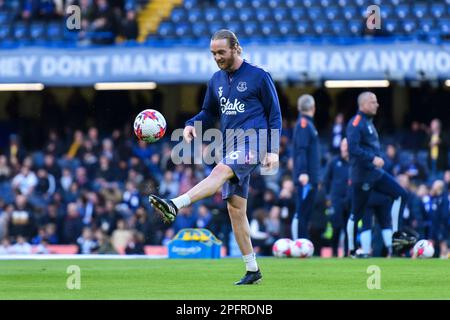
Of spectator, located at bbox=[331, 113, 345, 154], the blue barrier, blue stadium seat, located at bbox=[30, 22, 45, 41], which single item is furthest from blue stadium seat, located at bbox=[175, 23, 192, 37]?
the blue barrier

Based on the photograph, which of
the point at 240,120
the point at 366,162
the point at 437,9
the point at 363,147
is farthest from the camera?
the point at 437,9

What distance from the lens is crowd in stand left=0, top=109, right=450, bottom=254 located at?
2083 centimetres

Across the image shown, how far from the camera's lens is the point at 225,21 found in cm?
2659

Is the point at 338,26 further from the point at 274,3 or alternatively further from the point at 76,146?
the point at 76,146

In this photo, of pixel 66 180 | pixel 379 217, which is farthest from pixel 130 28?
pixel 379 217

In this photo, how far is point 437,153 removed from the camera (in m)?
24.1

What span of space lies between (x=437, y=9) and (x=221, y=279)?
52.5ft

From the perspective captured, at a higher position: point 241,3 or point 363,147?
point 241,3

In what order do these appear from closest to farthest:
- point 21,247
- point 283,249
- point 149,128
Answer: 1. point 149,128
2. point 283,249
3. point 21,247

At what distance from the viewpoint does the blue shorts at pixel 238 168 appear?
34.9 feet

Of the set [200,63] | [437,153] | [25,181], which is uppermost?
[200,63]
